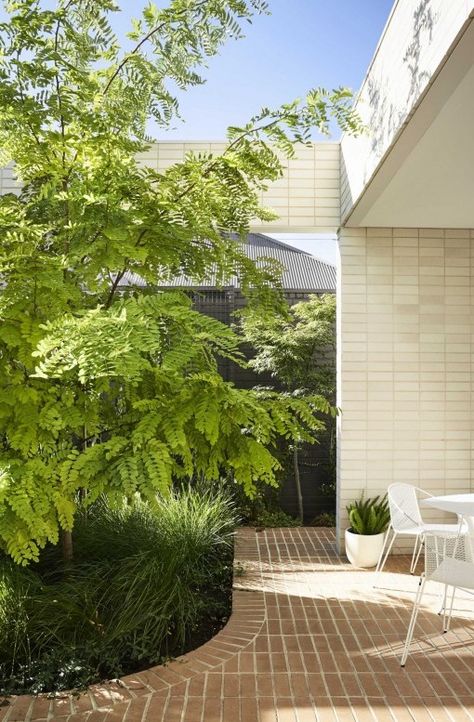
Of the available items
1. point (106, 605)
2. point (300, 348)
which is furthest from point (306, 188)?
point (106, 605)

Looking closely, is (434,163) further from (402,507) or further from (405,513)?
(402,507)

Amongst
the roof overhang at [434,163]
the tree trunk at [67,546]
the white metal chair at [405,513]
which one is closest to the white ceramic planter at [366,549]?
the white metal chair at [405,513]

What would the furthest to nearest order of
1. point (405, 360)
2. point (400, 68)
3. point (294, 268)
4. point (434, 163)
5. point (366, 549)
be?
point (294, 268) → point (405, 360) → point (366, 549) → point (434, 163) → point (400, 68)

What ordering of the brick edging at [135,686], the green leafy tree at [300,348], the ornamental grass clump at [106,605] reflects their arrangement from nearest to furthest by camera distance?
1. the brick edging at [135,686]
2. the ornamental grass clump at [106,605]
3. the green leafy tree at [300,348]

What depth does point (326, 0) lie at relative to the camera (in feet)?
18.5

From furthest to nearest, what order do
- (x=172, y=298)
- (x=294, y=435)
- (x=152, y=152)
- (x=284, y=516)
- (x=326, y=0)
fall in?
1. (x=284, y=516)
2. (x=152, y=152)
3. (x=326, y=0)
4. (x=294, y=435)
5. (x=172, y=298)

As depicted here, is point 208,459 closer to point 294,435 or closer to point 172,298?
point 294,435

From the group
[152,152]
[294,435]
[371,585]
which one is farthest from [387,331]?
[294,435]

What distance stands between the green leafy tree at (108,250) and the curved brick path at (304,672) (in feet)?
3.06

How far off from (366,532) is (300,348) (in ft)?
8.51

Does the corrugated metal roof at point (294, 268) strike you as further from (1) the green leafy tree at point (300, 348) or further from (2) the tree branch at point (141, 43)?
(2) the tree branch at point (141, 43)

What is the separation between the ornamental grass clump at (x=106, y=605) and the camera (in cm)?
347

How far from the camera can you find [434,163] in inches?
169

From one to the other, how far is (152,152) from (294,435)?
3.83 meters
